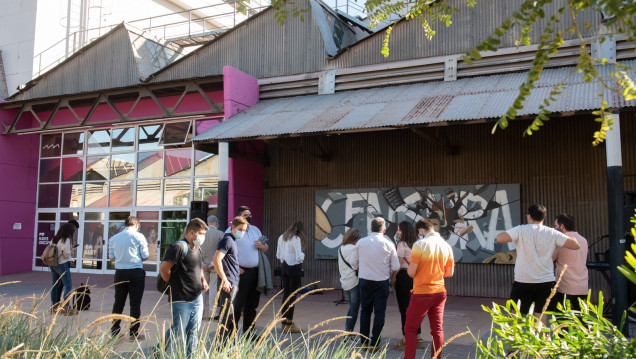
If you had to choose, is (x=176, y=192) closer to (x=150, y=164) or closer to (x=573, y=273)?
(x=150, y=164)

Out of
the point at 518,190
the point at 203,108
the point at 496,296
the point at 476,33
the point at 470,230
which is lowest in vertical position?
the point at 496,296

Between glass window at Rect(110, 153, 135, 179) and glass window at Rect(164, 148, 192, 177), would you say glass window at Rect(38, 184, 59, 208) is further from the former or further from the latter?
glass window at Rect(164, 148, 192, 177)

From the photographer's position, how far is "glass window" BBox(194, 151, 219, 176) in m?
15.8

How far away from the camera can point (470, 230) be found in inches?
504

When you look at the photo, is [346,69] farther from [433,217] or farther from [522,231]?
[522,231]

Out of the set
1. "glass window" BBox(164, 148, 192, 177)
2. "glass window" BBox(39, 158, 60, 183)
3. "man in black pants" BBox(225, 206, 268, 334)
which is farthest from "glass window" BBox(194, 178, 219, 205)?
"man in black pants" BBox(225, 206, 268, 334)

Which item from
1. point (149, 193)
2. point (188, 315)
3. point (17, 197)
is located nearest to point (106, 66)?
point (149, 193)

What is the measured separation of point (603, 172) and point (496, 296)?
11.6 ft

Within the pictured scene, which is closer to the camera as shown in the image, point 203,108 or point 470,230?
point 470,230

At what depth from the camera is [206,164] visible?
52.3ft

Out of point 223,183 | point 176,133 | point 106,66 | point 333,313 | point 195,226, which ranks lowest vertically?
point 333,313

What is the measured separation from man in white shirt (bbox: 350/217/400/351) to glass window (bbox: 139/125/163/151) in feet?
37.0

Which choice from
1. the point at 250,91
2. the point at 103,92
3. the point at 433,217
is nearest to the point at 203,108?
the point at 250,91

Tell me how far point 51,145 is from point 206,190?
6645mm
